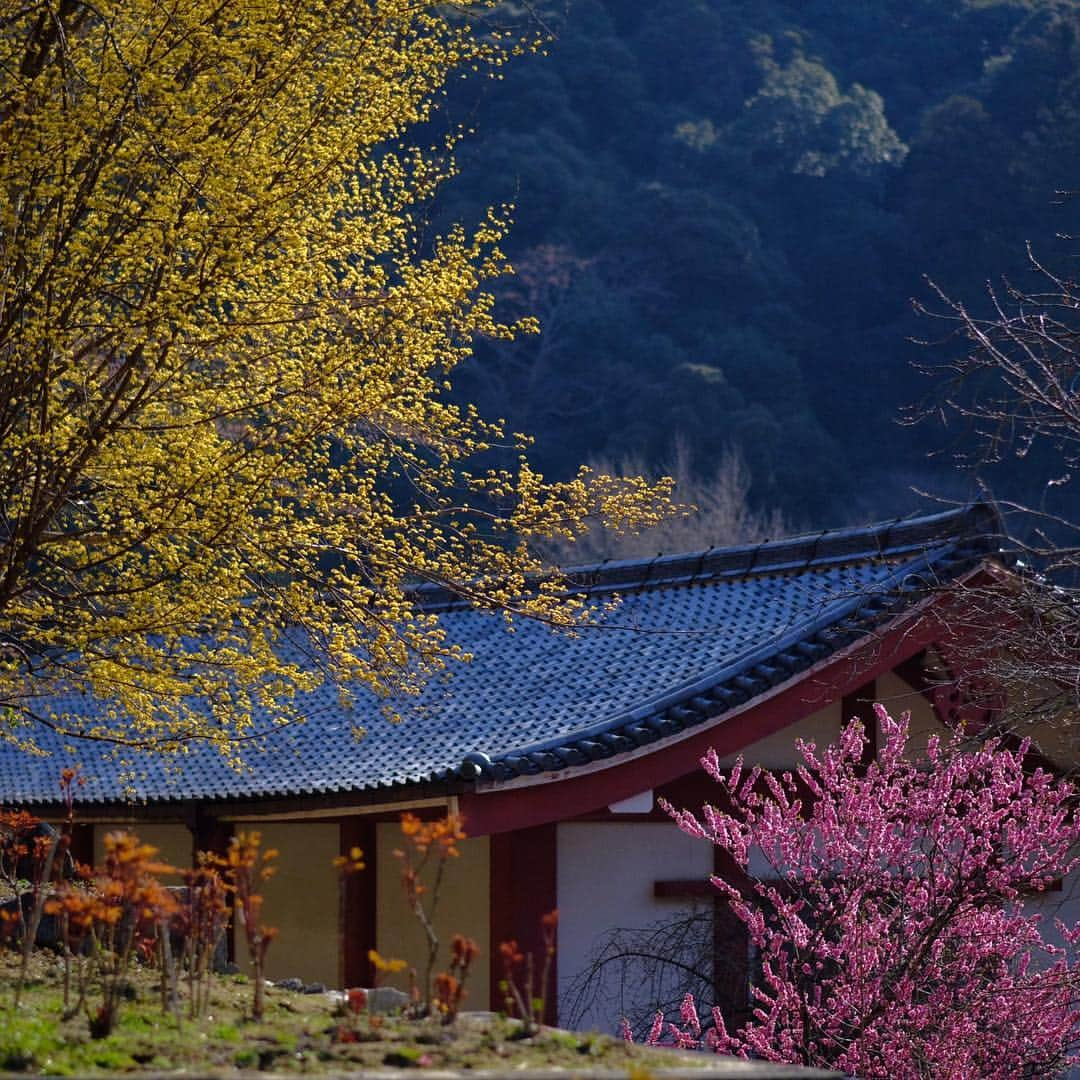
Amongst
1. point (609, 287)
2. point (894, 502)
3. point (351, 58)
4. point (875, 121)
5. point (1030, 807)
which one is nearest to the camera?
point (351, 58)

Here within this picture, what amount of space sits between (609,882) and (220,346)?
4.19 meters

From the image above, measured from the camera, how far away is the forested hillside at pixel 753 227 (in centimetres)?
3244

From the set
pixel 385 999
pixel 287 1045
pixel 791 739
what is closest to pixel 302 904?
pixel 791 739

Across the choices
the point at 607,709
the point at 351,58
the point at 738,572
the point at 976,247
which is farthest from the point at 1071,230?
the point at 351,58

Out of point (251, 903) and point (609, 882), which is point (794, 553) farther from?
point (251, 903)

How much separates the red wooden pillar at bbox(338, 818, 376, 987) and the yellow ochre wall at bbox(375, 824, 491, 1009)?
0.18 feet

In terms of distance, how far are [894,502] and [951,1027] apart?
81.9ft

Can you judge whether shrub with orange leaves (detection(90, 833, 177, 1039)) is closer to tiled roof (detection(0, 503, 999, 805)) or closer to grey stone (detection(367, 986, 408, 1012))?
grey stone (detection(367, 986, 408, 1012))

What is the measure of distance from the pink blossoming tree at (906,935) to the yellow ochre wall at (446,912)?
2.07 m

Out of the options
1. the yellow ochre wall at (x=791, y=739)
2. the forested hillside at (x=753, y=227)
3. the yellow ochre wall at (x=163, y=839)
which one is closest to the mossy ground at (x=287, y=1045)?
the yellow ochre wall at (x=791, y=739)

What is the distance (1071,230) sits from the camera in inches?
1074

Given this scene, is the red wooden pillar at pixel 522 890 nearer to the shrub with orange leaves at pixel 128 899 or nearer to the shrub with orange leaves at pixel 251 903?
the shrub with orange leaves at pixel 128 899

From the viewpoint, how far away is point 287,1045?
4.38 meters

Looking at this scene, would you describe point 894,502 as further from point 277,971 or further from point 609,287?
point 277,971
